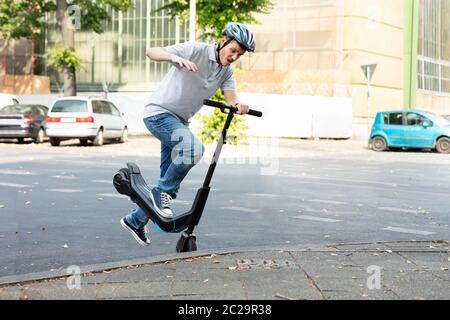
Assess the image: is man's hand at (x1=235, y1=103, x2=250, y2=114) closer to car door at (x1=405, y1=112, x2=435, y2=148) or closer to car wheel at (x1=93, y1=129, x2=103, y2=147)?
car wheel at (x1=93, y1=129, x2=103, y2=147)

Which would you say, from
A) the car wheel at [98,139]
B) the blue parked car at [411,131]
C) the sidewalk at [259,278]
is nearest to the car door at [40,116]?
the car wheel at [98,139]

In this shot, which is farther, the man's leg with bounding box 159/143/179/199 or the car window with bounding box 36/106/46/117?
the car window with bounding box 36/106/46/117

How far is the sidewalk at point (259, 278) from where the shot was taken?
4.26m

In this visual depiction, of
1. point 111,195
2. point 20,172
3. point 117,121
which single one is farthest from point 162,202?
point 117,121

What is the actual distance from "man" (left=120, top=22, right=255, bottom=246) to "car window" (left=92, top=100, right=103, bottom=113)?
1973cm

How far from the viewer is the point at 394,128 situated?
25.5m

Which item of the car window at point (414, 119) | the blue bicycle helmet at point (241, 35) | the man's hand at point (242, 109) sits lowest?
the car window at point (414, 119)

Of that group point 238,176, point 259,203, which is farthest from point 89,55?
point 259,203

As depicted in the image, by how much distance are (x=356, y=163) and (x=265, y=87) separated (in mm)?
19374

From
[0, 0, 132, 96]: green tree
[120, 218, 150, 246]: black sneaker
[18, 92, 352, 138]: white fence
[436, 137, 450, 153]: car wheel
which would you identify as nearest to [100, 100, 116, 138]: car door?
[0, 0, 132, 96]: green tree

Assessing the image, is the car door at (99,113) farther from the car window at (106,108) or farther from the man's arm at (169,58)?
the man's arm at (169,58)

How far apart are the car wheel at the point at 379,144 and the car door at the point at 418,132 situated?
88 centimetres

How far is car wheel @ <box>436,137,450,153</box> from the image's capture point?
24.8 m

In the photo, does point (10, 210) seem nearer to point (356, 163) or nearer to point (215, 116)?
point (356, 163)
